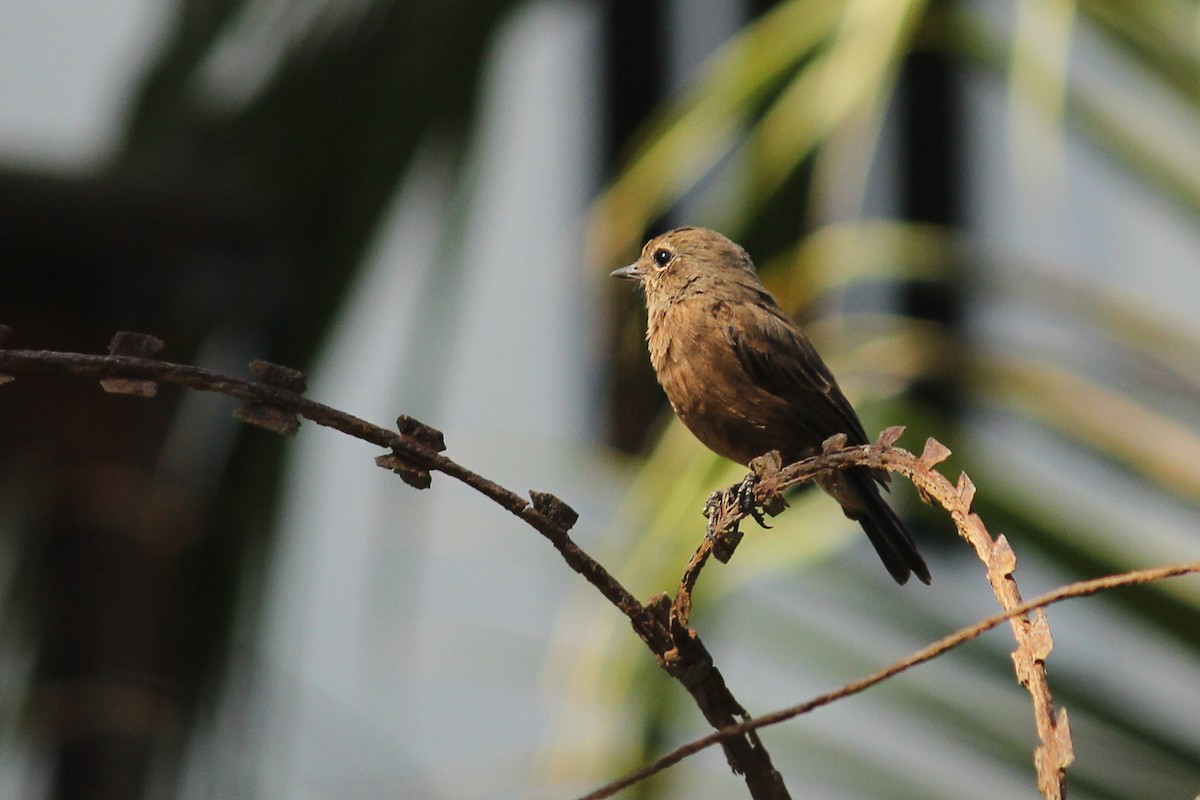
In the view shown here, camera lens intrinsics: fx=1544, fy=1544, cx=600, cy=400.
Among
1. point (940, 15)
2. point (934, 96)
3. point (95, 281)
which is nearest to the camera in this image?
point (940, 15)

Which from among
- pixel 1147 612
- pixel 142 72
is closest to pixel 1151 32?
pixel 1147 612

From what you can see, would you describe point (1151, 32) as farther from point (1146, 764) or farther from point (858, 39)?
point (1146, 764)

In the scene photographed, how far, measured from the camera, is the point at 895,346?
2756 millimetres

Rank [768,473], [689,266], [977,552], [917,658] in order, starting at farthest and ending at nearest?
[689,266] → [768,473] → [977,552] → [917,658]

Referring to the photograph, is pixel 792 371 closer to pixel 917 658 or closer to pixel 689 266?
pixel 689 266

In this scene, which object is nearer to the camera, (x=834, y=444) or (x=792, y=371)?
(x=834, y=444)

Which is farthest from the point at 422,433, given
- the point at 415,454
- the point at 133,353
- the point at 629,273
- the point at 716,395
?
the point at 629,273

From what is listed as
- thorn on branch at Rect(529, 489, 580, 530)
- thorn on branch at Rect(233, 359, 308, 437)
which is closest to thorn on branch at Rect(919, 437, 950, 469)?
thorn on branch at Rect(529, 489, 580, 530)

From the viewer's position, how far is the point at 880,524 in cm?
270

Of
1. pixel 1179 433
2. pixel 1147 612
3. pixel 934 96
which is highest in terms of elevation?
pixel 934 96

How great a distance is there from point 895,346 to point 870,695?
0.62 m

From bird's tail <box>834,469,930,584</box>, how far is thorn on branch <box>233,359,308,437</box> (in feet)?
5.60

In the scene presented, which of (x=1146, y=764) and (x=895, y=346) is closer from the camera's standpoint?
(x=1146, y=764)

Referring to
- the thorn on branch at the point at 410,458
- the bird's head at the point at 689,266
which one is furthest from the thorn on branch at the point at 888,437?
the bird's head at the point at 689,266
